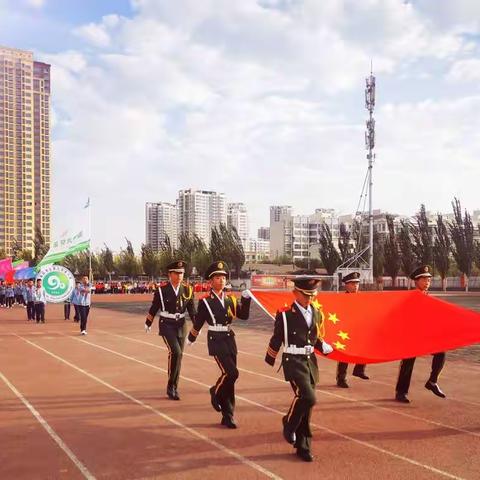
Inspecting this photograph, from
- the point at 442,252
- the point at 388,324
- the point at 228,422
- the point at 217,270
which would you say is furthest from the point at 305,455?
the point at 442,252

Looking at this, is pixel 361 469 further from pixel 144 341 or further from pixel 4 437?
pixel 144 341

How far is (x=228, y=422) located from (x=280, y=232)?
160834 millimetres

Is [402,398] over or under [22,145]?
under

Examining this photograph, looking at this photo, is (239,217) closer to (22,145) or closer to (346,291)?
(22,145)

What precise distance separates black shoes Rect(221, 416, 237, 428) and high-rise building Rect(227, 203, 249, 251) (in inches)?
6619

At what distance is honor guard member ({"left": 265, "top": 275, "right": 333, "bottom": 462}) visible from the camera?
18.4 ft

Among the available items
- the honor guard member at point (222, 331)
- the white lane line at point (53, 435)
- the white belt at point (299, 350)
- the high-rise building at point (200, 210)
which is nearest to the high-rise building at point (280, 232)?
the high-rise building at point (200, 210)

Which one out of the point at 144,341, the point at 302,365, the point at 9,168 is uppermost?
the point at 9,168

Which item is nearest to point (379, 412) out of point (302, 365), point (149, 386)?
point (302, 365)

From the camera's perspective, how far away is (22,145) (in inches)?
3898

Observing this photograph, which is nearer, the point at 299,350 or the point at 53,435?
the point at 299,350

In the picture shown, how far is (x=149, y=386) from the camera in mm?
9148

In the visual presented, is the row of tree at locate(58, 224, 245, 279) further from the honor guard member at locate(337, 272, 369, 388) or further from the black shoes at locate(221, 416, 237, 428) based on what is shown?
the black shoes at locate(221, 416, 237, 428)

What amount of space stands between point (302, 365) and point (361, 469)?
1102 mm
